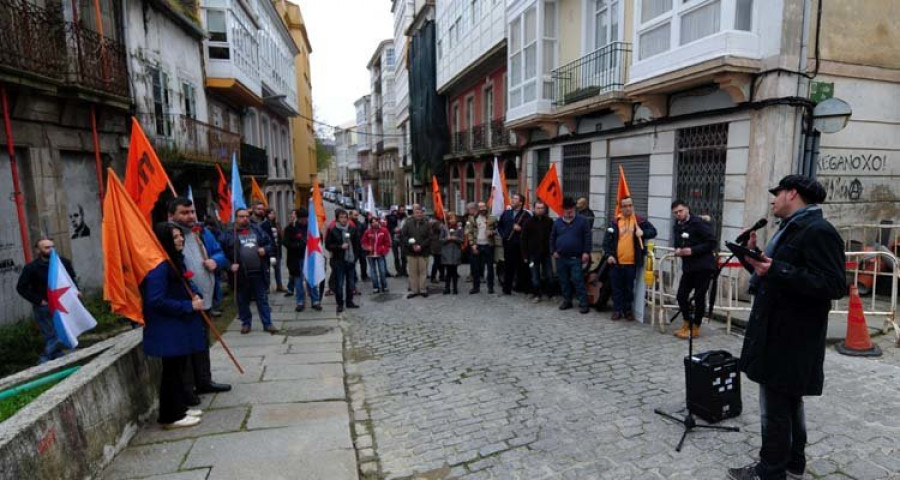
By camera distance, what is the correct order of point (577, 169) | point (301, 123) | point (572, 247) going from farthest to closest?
1. point (301, 123)
2. point (577, 169)
3. point (572, 247)

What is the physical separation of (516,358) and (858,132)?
7.79m

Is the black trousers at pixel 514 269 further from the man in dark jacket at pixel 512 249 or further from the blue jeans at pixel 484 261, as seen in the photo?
the blue jeans at pixel 484 261

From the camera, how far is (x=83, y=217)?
1052 centimetres

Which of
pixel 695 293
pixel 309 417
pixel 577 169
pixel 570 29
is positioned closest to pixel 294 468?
pixel 309 417

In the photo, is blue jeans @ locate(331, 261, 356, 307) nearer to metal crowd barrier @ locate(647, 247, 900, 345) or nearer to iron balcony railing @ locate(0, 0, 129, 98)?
metal crowd barrier @ locate(647, 247, 900, 345)

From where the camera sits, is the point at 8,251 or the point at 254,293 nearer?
the point at 254,293

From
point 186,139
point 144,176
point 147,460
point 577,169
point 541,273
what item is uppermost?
point 186,139

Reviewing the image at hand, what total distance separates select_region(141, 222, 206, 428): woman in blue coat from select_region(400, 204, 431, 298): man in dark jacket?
6.05m

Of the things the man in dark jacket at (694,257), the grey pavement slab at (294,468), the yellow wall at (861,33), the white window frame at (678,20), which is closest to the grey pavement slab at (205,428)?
the grey pavement slab at (294,468)

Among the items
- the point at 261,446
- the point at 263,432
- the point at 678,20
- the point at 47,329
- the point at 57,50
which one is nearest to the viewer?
the point at 261,446

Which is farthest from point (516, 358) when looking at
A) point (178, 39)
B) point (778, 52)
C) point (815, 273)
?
point (178, 39)

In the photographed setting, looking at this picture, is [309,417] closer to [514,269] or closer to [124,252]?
[124,252]

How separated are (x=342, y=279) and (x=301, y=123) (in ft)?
102

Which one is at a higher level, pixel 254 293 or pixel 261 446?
pixel 254 293
